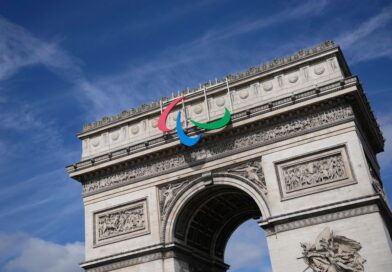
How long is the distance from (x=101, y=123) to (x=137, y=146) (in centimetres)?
341

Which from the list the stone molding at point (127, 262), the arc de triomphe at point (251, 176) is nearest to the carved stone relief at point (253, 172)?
the arc de triomphe at point (251, 176)

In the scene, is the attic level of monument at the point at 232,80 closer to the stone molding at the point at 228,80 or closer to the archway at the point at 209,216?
the stone molding at the point at 228,80

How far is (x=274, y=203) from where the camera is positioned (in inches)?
874

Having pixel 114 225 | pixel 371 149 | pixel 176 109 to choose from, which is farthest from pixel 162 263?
pixel 371 149

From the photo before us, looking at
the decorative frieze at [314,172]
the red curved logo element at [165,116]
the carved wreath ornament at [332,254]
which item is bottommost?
the carved wreath ornament at [332,254]

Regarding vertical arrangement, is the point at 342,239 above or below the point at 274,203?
below

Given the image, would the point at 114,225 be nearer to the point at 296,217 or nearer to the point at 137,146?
the point at 137,146

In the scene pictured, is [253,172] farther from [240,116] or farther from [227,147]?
[240,116]

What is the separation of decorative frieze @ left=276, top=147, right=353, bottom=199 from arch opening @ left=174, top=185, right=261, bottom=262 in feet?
8.51

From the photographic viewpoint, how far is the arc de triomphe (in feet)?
68.3

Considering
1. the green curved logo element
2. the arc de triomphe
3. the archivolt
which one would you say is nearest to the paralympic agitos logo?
the green curved logo element

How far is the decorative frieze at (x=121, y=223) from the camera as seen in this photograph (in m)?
24.7

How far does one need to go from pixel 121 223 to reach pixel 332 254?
1015 cm

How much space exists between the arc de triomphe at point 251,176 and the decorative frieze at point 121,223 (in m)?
0.05
